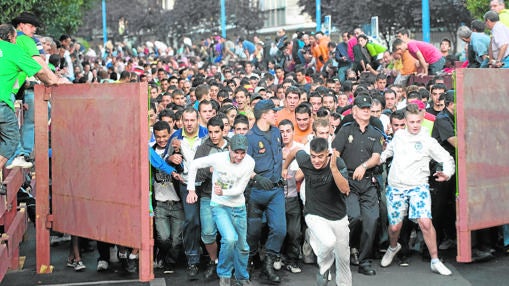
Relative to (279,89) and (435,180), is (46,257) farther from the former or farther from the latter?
(279,89)

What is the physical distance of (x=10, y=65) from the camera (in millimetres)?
9180

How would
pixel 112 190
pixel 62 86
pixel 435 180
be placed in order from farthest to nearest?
pixel 435 180
pixel 62 86
pixel 112 190

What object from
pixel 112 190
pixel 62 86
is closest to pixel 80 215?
pixel 112 190

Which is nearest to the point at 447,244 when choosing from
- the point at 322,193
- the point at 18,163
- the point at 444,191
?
the point at 444,191

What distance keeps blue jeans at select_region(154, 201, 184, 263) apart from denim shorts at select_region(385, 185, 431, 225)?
95.1 inches

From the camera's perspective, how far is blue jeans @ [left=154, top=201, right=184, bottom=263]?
10203 mm

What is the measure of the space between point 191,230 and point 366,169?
6.89 ft

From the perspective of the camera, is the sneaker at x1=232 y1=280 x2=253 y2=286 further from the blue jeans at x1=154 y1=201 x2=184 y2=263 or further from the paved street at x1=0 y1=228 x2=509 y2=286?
the blue jeans at x1=154 y1=201 x2=184 y2=263

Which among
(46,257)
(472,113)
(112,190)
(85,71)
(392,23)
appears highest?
(392,23)

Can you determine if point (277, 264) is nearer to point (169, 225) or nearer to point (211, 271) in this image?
point (211, 271)

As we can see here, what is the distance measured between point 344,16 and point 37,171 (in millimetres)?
36797

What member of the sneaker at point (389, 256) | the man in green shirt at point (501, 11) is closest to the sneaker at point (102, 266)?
the sneaker at point (389, 256)

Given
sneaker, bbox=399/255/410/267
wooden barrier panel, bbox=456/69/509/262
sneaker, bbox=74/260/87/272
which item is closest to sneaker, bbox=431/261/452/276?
sneaker, bbox=399/255/410/267

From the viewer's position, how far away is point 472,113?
915cm
